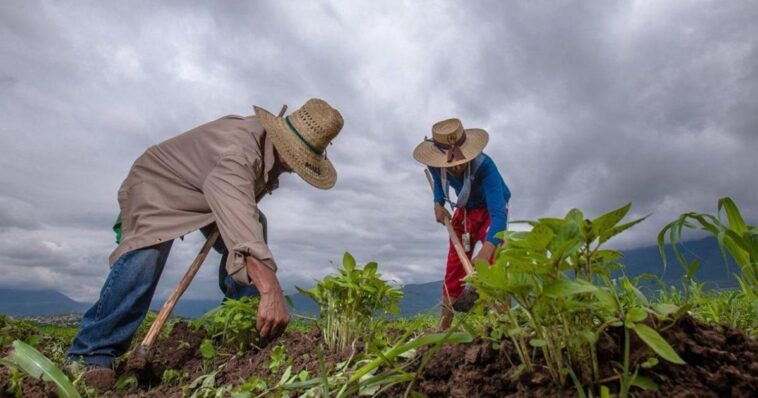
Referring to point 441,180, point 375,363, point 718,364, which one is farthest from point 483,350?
point 441,180

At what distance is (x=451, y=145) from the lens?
4.93m

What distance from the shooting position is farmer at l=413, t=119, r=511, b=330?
4.74 meters

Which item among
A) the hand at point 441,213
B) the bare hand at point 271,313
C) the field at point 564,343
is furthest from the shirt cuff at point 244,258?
the hand at point 441,213

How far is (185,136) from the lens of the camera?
12.8ft

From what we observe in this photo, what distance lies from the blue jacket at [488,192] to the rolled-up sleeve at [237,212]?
215 centimetres

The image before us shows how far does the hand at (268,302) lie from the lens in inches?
113

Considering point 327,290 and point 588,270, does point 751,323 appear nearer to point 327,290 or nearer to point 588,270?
point 588,270

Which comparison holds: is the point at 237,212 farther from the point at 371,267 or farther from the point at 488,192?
the point at 488,192

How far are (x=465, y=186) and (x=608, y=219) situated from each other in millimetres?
3729

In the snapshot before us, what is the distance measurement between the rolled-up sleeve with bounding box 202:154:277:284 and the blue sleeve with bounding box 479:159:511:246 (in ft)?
7.32

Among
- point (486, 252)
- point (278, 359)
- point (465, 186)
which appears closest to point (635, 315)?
point (278, 359)

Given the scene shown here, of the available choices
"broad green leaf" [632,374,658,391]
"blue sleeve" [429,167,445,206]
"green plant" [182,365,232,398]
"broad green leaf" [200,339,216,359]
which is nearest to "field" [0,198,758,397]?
"broad green leaf" [632,374,658,391]

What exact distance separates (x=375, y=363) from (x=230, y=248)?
184 cm

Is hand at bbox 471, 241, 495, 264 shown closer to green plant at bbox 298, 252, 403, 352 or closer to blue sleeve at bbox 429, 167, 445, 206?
blue sleeve at bbox 429, 167, 445, 206
